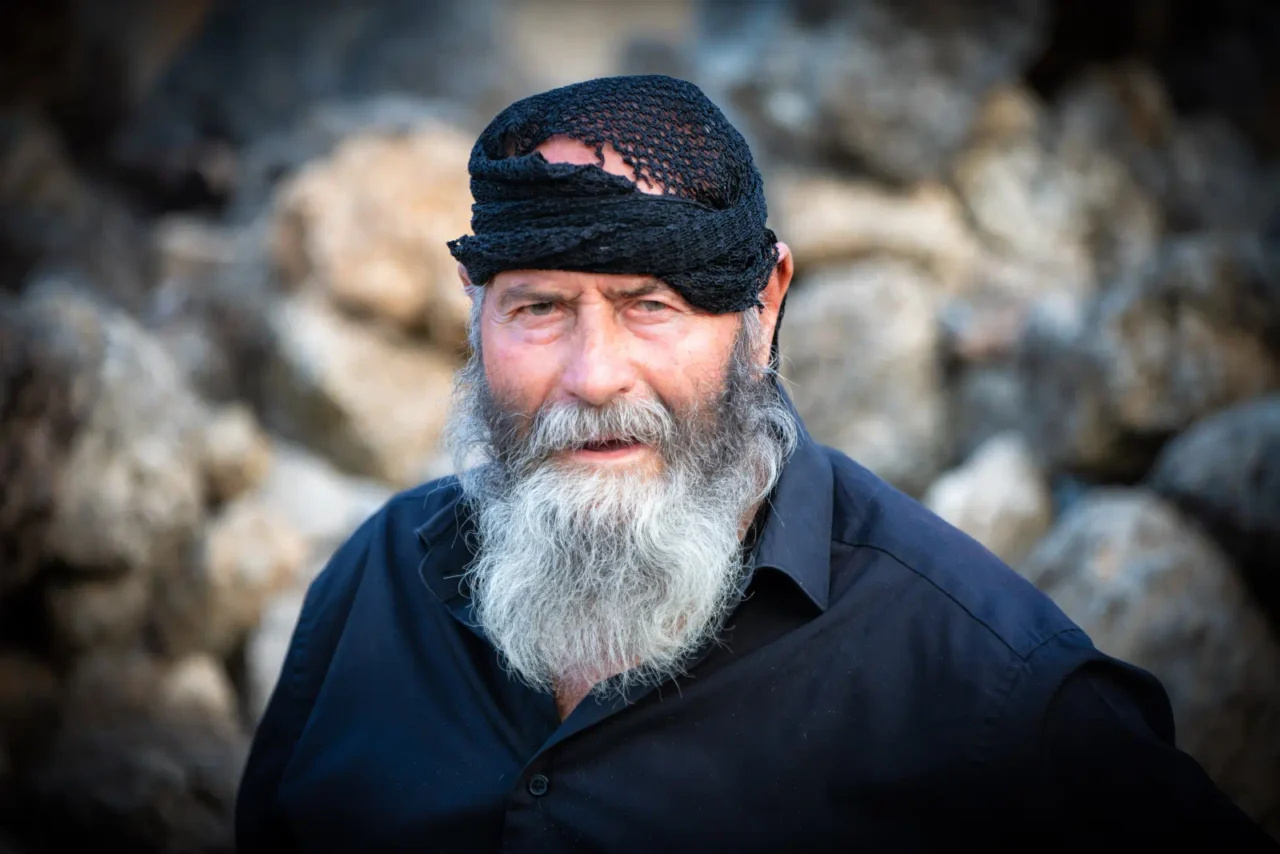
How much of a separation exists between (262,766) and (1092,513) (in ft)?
Result: 8.54

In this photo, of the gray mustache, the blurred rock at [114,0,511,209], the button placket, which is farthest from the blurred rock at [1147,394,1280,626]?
the blurred rock at [114,0,511,209]

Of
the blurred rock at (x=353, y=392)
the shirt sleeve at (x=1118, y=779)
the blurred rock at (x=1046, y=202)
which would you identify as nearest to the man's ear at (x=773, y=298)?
the shirt sleeve at (x=1118, y=779)

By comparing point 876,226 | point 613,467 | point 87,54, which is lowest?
point 613,467

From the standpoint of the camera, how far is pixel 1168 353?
143 inches

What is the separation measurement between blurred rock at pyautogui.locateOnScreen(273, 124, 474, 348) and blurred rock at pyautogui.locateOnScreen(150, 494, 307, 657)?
1.82 metres

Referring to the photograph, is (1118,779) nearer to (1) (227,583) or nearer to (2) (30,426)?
(1) (227,583)

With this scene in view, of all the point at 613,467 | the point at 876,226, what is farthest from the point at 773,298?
the point at 876,226

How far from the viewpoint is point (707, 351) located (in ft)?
5.89

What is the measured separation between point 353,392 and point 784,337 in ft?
7.82

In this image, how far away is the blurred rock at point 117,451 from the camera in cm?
393

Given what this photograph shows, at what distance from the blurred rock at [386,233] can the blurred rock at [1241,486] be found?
3.82m

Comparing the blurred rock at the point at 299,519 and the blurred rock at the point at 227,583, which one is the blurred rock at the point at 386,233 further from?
the blurred rock at the point at 227,583

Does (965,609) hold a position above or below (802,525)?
below

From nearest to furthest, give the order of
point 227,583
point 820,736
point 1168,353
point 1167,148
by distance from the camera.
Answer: point 820,736 < point 1168,353 < point 227,583 < point 1167,148
